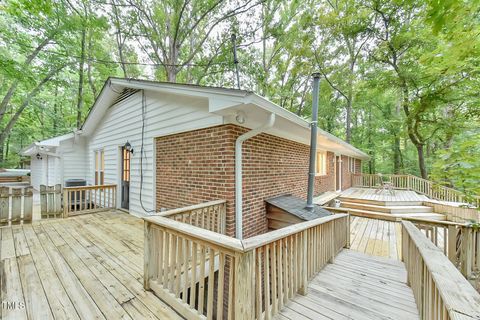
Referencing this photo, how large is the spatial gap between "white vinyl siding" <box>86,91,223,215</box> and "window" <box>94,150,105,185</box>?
299mm

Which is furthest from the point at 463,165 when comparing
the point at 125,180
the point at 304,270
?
the point at 125,180

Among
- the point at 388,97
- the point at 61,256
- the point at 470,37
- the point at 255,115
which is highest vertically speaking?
the point at 388,97

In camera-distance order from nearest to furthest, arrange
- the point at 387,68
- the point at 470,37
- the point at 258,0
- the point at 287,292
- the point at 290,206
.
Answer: the point at 470,37 < the point at 287,292 < the point at 290,206 < the point at 258,0 < the point at 387,68

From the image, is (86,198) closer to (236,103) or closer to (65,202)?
(65,202)

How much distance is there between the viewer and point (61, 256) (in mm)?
3369

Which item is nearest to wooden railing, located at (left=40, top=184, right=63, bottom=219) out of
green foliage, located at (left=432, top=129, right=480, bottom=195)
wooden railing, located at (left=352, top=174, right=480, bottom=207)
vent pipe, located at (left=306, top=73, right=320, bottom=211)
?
vent pipe, located at (left=306, top=73, right=320, bottom=211)

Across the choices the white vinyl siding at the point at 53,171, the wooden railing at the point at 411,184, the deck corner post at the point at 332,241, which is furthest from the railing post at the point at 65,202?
the wooden railing at the point at 411,184

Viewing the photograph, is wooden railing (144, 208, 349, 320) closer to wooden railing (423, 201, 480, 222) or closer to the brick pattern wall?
wooden railing (423, 201, 480, 222)

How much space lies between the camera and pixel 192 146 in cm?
425

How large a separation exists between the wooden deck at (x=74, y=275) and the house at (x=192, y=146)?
139 centimetres

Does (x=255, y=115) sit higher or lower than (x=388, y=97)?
lower

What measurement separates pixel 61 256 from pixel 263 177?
389 centimetres

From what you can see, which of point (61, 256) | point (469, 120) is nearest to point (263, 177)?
point (61, 256)

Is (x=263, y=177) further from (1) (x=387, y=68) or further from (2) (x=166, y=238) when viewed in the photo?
(1) (x=387, y=68)
